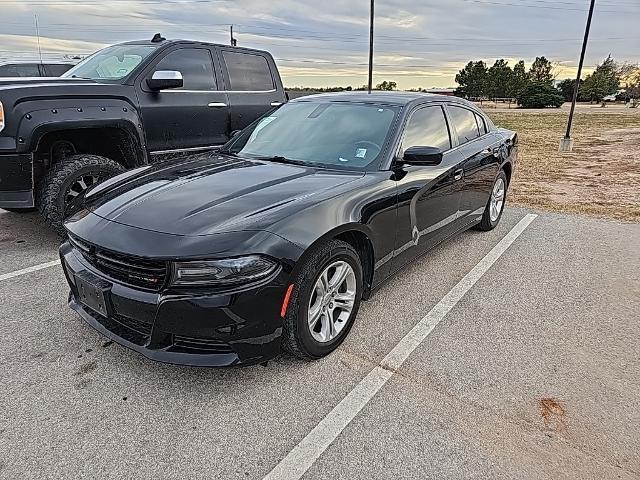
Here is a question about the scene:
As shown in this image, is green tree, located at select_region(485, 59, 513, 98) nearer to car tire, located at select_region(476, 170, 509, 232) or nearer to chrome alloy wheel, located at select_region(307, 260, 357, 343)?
car tire, located at select_region(476, 170, 509, 232)

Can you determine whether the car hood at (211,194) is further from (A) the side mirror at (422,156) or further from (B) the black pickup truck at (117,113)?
(B) the black pickup truck at (117,113)

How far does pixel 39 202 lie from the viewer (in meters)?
4.50

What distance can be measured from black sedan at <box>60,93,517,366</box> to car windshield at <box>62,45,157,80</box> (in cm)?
191

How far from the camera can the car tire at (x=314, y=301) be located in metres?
2.65

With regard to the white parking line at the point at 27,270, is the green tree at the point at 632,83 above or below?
above

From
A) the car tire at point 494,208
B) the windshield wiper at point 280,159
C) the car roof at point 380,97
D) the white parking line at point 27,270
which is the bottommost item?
the white parking line at point 27,270

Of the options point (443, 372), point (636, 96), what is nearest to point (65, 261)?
point (443, 372)

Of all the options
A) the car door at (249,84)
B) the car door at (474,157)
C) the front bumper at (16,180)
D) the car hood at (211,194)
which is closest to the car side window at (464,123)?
the car door at (474,157)

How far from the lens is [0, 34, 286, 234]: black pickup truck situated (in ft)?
13.8

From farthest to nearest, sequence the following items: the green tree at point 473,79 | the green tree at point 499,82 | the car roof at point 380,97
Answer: the green tree at point 473,79 → the green tree at point 499,82 → the car roof at point 380,97

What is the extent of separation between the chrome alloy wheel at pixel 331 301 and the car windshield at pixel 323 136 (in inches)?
33.8

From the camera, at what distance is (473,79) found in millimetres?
59281

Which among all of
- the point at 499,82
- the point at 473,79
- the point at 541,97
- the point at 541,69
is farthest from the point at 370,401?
the point at 541,69

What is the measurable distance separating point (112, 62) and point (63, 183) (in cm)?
179
